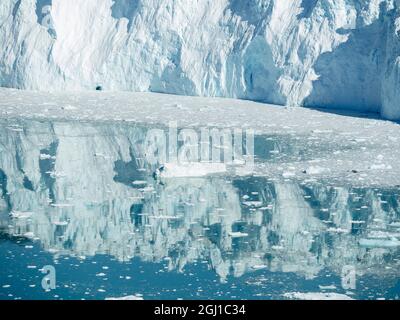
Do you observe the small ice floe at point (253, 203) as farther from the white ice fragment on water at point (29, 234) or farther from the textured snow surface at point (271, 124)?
the white ice fragment on water at point (29, 234)

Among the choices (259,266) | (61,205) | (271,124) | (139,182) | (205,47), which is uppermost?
(205,47)

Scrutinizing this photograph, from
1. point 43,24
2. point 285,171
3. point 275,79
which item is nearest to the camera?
point 285,171

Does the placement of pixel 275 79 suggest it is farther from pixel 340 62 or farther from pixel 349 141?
pixel 349 141

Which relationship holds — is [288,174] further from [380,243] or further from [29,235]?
[29,235]

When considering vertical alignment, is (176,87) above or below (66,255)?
above

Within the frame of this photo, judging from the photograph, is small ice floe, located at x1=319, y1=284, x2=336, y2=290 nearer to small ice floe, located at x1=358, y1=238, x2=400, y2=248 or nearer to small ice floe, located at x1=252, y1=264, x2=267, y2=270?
small ice floe, located at x1=252, y1=264, x2=267, y2=270

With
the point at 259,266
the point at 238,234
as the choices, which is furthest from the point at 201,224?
the point at 259,266

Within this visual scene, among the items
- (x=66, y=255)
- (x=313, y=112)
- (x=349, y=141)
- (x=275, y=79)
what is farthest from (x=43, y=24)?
(x=66, y=255)
